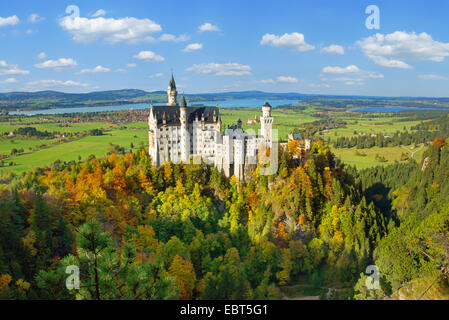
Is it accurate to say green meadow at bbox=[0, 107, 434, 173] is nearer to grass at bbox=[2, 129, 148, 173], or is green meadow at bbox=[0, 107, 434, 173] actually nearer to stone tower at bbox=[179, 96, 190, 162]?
grass at bbox=[2, 129, 148, 173]

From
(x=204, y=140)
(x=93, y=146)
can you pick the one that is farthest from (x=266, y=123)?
(x=93, y=146)

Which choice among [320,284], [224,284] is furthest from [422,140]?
[224,284]

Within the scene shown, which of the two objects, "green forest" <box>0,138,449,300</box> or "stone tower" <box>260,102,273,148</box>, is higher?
"stone tower" <box>260,102,273,148</box>

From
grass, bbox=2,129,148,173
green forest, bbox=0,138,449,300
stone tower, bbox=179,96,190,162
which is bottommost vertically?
green forest, bbox=0,138,449,300

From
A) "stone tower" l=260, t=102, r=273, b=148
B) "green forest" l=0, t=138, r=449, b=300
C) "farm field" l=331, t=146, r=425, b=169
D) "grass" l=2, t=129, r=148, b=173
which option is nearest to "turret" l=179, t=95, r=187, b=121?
"green forest" l=0, t=138, r=449, b=300

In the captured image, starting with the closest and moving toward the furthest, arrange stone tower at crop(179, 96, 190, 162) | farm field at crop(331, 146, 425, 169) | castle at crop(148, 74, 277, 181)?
castle at crop(148, 74, 277, 181) → stone tower at crop(179, 96, 190, 162) → farm field at crop(331, 146, 425, 169)

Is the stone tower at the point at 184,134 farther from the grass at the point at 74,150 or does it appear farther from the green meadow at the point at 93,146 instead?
the grass at the point at 74,150

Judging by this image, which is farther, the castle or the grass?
the grass
